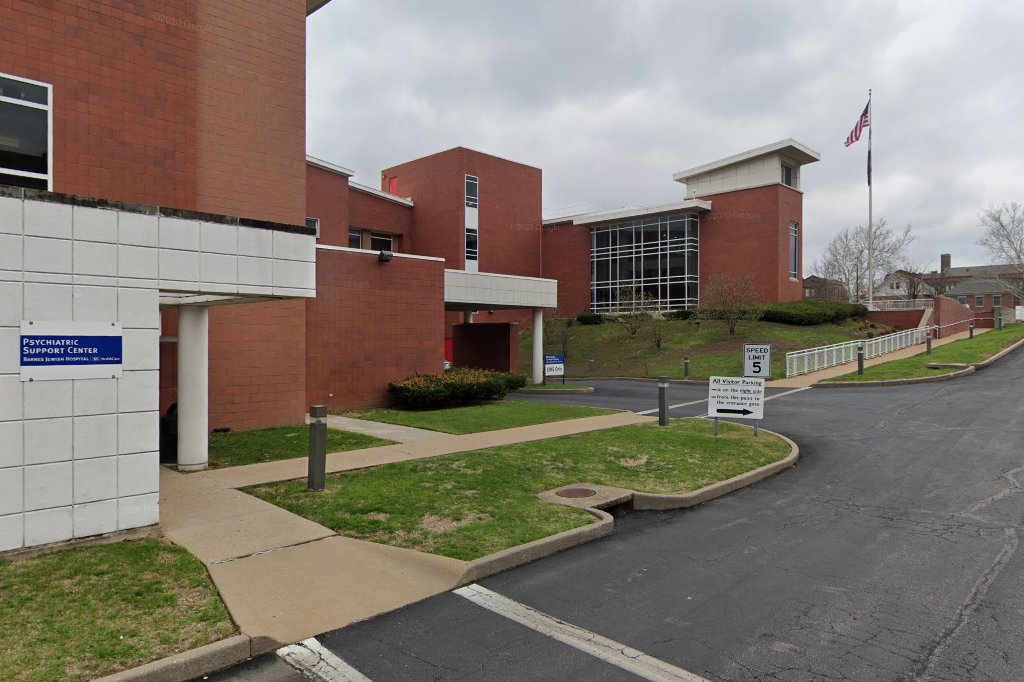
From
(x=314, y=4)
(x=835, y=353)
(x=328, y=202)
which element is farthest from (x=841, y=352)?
(x=314, y=4)

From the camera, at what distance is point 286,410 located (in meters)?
14.5

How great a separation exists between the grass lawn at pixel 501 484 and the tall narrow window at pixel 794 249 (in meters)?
33.8

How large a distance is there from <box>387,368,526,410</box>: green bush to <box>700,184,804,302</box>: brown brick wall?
1077 inches

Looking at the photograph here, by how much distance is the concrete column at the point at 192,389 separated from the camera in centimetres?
1002

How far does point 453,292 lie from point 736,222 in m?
26.7

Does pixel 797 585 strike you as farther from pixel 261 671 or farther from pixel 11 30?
pixel 11 30

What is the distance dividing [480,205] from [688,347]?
1639 cm

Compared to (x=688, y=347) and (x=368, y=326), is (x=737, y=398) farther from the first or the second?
(x=688, y=347)

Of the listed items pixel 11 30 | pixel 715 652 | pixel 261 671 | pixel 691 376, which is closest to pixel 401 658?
pixel 261 671

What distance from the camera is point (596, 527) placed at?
719 centimetres

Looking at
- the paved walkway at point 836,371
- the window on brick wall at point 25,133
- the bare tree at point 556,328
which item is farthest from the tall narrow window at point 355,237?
the window on brick wall at point 25,133

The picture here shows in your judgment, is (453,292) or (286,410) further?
(453,292)

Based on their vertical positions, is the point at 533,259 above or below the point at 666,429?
above

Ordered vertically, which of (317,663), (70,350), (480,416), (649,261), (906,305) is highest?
(649,261)
